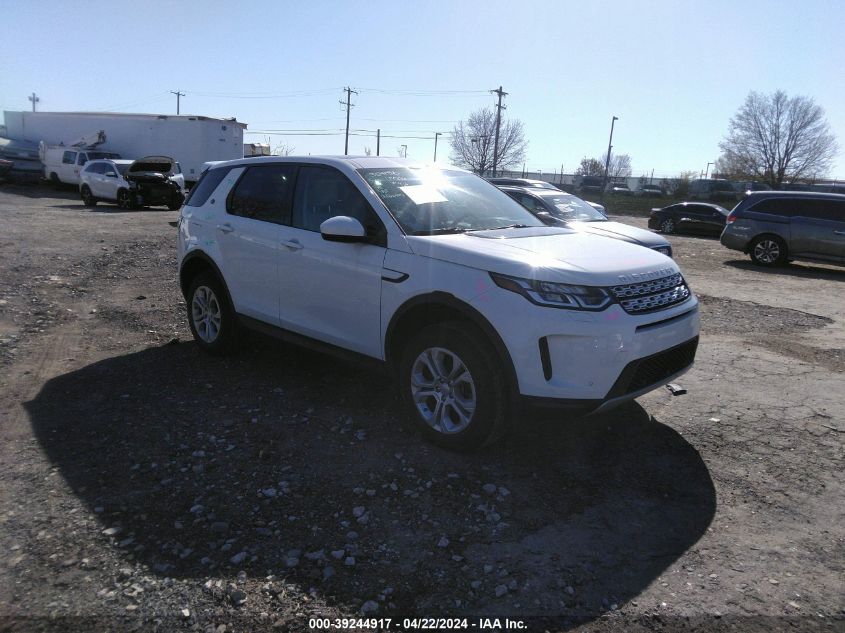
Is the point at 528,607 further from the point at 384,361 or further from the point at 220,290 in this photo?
the point at 220,290

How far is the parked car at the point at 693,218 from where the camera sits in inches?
941

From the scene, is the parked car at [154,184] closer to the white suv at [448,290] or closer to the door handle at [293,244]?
the white suv at [448,290]

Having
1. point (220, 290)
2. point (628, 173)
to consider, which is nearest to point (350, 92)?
point (628, 173)

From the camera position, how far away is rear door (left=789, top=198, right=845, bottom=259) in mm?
12930

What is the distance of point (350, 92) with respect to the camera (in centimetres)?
6994

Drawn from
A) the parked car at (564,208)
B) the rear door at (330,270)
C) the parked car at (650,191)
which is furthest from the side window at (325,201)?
the parked car at (650,191)

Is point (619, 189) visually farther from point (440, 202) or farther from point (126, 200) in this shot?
point (440, 202)

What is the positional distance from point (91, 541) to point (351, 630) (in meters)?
1.37

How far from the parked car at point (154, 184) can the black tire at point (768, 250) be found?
695 inches

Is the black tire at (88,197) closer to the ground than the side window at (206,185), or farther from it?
closer to the ground

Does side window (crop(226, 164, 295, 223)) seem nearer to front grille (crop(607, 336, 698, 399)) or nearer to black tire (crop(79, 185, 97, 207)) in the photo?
front grille (crop(607, 336, 698, 399))

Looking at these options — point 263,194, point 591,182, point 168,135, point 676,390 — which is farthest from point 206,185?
point 591,182

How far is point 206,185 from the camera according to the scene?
19.0ft

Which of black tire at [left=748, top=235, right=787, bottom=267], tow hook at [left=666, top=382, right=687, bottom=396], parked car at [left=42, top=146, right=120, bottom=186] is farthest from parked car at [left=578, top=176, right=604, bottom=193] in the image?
tow hook at [left=666, top=382, right=687, bottom=396]
